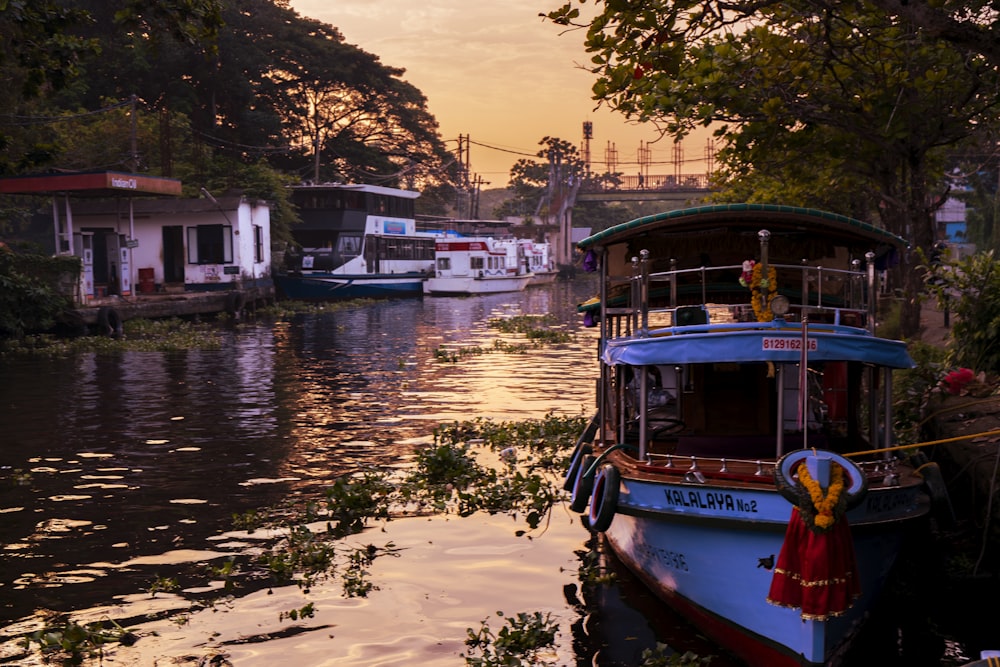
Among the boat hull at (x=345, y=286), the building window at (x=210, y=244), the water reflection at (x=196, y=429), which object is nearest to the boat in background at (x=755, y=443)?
the water reflection at (x=196, y=429)

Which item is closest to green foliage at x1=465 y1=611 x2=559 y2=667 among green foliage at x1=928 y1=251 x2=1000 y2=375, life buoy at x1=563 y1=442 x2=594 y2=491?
life buoy at x1=563 y1=442 x2=594 y2=491

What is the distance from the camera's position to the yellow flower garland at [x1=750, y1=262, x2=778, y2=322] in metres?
9.88

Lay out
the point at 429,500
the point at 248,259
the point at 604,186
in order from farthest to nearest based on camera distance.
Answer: the point at 604,186
the point at 248,259
the point at 429,500

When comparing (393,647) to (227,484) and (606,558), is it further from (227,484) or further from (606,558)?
(227,484)

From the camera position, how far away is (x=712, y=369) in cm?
1127

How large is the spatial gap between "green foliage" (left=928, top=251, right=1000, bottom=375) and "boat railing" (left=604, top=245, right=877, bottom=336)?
2698 millimetres

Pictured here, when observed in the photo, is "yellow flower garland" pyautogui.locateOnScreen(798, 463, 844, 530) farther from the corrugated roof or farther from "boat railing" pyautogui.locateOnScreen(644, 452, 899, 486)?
the corrugated roof

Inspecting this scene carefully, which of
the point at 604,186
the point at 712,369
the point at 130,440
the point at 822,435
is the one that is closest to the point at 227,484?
the point at 130,440

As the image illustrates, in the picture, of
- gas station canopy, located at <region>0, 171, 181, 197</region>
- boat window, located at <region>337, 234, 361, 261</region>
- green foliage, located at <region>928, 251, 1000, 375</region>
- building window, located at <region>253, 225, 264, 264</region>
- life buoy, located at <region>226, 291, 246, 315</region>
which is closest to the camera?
green foliage, located at <region>928, 251, 1000, 375</region>

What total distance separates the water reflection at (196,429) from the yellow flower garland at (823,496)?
683 centimetres

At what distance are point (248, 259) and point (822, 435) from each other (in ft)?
140

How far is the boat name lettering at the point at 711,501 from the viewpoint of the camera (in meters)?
8.60

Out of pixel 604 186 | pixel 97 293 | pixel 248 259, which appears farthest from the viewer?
pixel 604 186

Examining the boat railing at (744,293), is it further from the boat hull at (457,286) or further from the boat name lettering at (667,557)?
the boat hull at (457,286)
